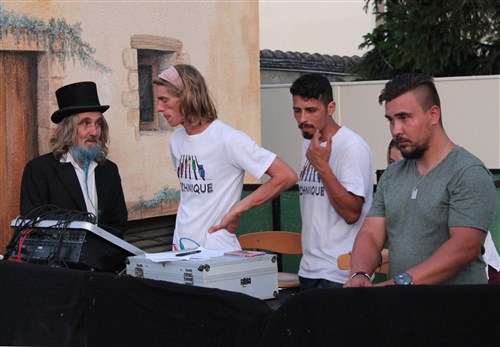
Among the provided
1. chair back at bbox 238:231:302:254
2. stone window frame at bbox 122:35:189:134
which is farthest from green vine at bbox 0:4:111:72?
chair back at bbox 238:231:302:254

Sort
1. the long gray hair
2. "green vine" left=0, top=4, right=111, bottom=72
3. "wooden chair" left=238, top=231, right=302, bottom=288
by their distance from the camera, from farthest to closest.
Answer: "green vine" left=0, top=4, right=111, bottom=72 < "wooden chair" left=238, top=231, right=302, bottom=288 < the long gray hair

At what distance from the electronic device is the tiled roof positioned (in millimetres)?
11277

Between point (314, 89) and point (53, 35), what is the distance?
9.57ft

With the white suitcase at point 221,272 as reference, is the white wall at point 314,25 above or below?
above

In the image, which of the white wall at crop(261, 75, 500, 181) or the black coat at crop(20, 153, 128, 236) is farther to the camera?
the white wall at crop(261, 75, 500, 181)

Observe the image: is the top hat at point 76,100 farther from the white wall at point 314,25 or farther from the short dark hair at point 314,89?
the white wall at point 314,25

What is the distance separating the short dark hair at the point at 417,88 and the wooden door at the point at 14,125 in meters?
3.74

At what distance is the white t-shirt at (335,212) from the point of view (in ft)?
15.7

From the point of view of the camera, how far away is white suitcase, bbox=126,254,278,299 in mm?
4004

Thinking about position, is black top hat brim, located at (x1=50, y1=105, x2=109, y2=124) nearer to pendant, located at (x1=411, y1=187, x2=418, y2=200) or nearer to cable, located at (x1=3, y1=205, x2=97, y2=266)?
cable, located at (x1=3, y1=205, x2=97, y2=266)

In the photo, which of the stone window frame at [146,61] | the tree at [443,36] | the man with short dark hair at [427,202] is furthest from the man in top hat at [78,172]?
the tree at [443,36]

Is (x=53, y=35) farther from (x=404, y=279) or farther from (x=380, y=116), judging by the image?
(x=380, y=116)

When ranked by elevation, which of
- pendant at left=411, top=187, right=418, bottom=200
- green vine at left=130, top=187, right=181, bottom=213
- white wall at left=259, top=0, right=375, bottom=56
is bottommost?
green vine at left=130, top=187, right=181, bottom=213

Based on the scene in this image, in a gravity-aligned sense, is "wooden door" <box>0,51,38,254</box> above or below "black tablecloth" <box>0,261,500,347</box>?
above
